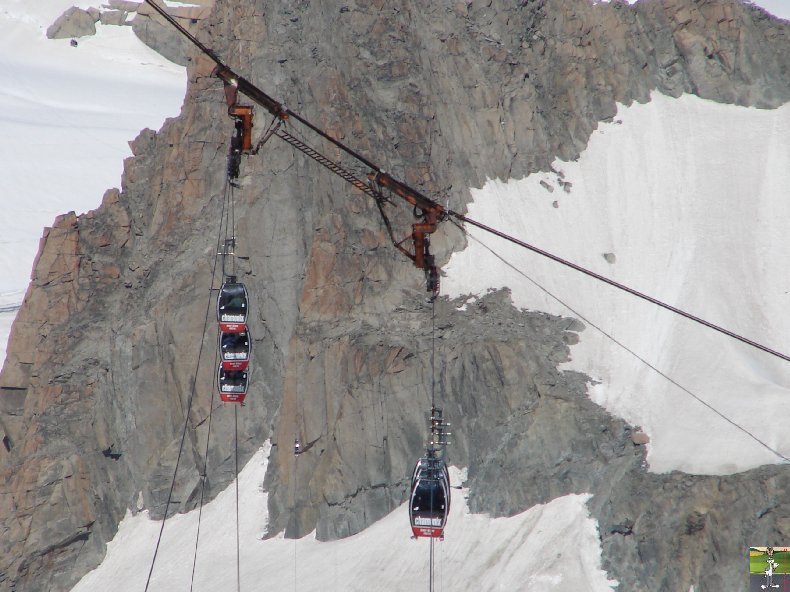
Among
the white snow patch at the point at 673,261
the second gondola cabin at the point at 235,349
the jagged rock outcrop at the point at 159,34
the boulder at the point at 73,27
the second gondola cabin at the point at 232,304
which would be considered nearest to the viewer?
the second gondola cabin at the point at 232,304

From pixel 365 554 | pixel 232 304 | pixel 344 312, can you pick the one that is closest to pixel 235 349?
pixel 232 304

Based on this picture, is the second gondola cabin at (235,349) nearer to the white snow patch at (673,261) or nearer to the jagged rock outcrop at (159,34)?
the white snow patch at (673,261)

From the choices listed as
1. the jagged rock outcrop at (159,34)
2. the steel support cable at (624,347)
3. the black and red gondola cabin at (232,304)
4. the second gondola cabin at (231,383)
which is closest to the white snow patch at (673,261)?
the steel support cable at (624,347)

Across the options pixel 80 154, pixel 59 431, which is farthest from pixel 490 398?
pixel 80 154

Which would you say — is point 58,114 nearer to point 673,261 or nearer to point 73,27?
point 73,27

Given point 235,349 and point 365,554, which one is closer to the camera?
point 235,349

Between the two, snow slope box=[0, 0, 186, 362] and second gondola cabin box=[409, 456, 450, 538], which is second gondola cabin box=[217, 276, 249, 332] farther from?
snow slope box=[0, 0, 186, 362]

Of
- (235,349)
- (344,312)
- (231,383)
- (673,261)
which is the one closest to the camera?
(235,349)

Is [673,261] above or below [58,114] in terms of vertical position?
below
